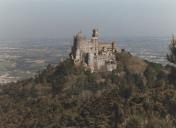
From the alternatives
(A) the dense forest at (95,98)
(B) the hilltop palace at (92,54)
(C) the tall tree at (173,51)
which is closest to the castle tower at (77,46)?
(B) the hilltop palace at (92,54)

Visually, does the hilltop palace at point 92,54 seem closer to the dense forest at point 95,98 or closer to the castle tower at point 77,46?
the castle tower at point 77,46

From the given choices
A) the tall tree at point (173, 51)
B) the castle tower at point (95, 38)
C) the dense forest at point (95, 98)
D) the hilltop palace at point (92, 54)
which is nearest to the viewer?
the dense forest at point (95, 98)

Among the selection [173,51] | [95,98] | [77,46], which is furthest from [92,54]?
[173,51]

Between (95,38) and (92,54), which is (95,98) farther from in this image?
(95,38)

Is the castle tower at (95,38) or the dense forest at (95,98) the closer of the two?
the dense forest at (95,98)

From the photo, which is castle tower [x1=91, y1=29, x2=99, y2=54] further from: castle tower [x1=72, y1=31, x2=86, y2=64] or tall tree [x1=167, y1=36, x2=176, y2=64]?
tall tree [x1=167, y1=36, x2=176, y2=64]

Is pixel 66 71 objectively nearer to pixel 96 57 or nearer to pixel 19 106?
pixel 96 57
